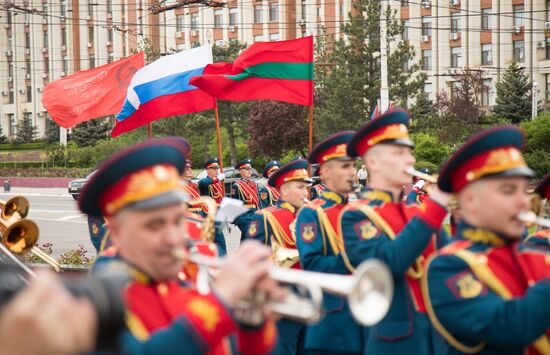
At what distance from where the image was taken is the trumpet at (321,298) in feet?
8.62

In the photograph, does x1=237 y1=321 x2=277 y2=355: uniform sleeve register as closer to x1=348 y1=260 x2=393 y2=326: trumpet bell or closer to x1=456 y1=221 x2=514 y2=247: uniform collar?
x1=348 y1=260 x2=393 y2=326: trumpet bell

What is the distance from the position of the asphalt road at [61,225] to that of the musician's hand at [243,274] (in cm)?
968

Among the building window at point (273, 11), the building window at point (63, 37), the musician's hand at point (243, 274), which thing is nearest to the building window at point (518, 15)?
the building window at point (273, 11)

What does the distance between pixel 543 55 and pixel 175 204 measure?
2423 inches

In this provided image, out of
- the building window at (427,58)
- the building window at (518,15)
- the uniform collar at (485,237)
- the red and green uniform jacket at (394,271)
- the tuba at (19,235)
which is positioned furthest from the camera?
the building window at (427,58)

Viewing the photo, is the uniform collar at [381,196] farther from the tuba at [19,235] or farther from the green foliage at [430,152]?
the green foliage at [430,152]

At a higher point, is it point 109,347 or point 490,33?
point 490,33

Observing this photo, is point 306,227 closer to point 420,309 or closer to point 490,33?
point 420,309

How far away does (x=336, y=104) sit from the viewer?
44062 mm

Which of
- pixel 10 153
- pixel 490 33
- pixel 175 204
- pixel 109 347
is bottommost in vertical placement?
pixel 10 153

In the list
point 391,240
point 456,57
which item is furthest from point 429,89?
point 391,240

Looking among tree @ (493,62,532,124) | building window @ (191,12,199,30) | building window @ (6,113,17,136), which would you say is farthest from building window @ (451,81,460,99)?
building window @ (6,113,17,136)

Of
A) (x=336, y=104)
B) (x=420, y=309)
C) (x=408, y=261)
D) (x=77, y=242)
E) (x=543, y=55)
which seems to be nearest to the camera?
(x=408, y=261)

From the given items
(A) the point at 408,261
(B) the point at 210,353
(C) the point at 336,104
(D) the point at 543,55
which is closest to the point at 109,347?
(B) the point at 210,353
